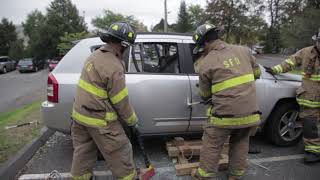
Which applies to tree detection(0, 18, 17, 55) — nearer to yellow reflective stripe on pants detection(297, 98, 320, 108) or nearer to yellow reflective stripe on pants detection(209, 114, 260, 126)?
yellow reflective stripe on pants detection(297, 98, 320, 108)

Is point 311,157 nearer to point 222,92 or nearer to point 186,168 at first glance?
point 186,168

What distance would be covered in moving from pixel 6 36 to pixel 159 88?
157 ft

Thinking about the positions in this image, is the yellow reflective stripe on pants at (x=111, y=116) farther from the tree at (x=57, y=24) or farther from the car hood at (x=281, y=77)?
the tree at (x=57, y=24)

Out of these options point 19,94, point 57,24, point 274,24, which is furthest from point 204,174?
point 274,24

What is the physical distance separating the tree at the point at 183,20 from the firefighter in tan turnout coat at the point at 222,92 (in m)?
59.7

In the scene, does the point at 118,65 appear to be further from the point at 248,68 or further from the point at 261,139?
the point at 261,139

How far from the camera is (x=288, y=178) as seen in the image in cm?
398

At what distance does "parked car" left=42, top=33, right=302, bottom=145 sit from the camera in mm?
4117

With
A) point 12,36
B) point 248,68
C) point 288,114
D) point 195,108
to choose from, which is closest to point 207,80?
point 248,68

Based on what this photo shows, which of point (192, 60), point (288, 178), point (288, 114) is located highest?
point (192, 60)

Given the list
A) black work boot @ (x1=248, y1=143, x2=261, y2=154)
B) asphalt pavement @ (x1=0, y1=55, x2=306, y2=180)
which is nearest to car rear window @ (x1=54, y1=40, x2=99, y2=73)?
asphalt pavement @ (x1=0, y1=55, x2=306, y2=180)

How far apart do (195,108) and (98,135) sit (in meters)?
1.61

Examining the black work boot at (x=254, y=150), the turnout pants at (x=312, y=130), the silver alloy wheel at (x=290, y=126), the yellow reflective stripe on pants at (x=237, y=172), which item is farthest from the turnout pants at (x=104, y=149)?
the silver alloy wheel at (x=290, y=126)

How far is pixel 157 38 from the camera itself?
4.48 meters
